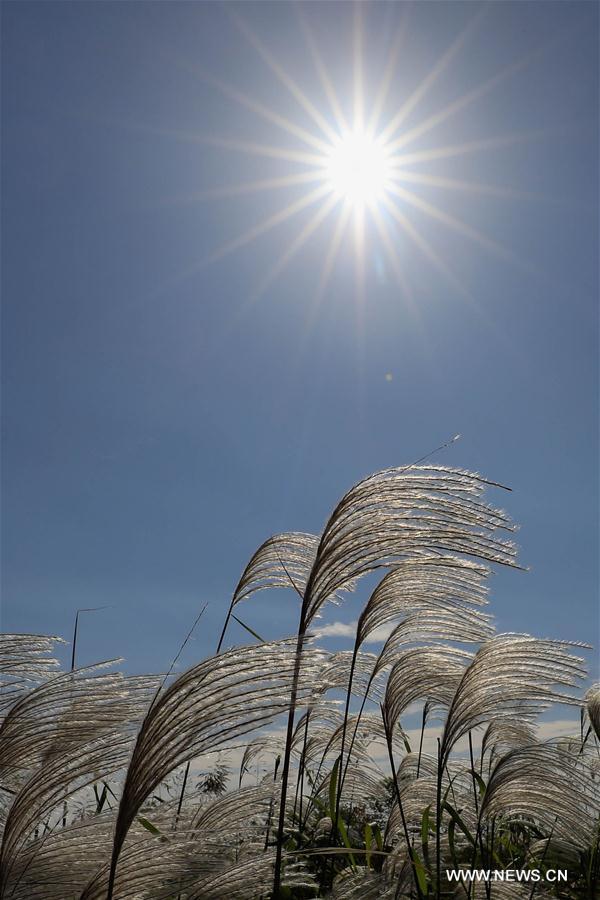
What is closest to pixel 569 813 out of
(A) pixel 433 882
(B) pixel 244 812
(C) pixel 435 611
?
(A) pixel 433 882

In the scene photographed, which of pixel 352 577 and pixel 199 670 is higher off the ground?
pixel 352 577

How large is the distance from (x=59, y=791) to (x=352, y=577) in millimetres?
1225

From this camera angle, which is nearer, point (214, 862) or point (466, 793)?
point (214, 862)

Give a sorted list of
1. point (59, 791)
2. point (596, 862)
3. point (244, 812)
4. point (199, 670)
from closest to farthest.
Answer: point (199, 670)
point (59, 791)
point (244, 812)
point (596, 862)

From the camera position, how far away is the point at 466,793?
181 inches

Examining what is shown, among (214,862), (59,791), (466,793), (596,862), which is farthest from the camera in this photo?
(466,793)

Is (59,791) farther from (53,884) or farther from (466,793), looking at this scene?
(466,793)

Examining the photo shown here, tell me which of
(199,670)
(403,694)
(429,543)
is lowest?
(199,670)

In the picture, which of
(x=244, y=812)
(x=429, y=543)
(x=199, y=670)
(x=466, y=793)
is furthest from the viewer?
(x=466, y=793)

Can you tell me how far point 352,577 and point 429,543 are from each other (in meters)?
0.32

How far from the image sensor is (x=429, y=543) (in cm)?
261

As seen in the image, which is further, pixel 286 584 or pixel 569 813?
pixel 286 584

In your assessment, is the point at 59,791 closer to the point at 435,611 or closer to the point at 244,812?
the point at 244,812

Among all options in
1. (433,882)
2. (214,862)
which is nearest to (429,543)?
(214,862)
